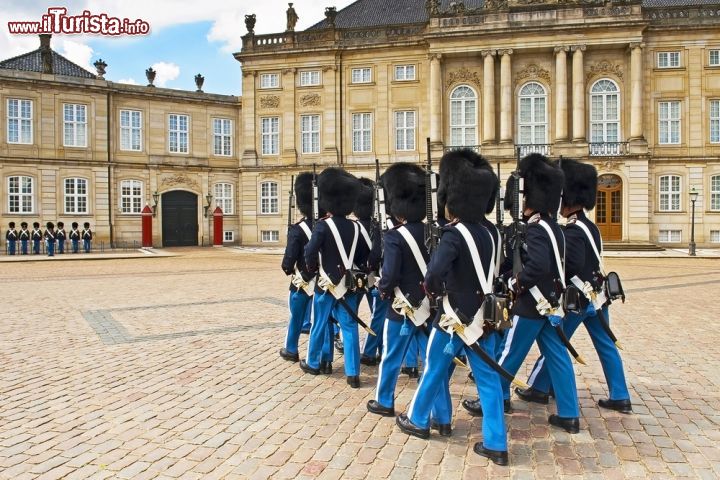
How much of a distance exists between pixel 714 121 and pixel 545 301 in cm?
3252

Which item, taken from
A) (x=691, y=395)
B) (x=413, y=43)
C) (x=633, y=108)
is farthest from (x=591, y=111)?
(x=691, y=395)

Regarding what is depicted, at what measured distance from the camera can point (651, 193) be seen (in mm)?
31453

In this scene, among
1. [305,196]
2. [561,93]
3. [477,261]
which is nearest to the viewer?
[477,261]

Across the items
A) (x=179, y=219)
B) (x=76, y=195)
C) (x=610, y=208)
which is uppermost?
(x=76, y=195)

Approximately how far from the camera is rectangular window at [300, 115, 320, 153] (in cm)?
3503

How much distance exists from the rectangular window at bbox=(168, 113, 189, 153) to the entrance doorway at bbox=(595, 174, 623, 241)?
2375 centimetres

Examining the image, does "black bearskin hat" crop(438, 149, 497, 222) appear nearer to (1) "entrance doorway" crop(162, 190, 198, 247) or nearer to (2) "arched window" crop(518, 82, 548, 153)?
(2) "arched window" crop(518, 82, 548, 153)

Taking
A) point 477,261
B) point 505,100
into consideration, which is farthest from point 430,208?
point 505,100

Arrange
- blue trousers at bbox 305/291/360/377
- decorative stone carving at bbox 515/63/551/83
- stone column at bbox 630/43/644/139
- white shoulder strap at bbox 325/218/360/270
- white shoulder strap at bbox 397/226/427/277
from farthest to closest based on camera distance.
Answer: decorative stone carving at bbox 515/63/551/83 → stone column at bbox 630/43/644/139 → white shoulder strap at bbox 325/218/360/270 → blue trousers at bbox 305/291/360/377 → white shoulder strap at bbox 397/226/427/277

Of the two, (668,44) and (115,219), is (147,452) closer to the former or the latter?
(115,219)

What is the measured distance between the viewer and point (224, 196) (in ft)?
118

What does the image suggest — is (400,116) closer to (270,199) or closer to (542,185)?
(270,199)

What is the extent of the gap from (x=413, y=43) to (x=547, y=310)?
30.7 metres

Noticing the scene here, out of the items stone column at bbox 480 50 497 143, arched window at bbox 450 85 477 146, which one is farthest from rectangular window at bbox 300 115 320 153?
stone column at bbox 480 50 497 143
